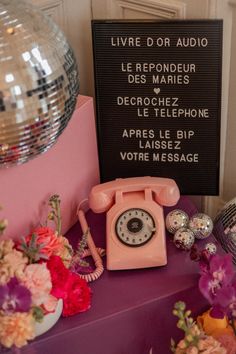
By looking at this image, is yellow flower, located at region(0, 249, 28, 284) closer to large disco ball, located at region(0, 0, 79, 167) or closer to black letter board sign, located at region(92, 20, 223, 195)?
large disco ball, located at region(0, 0, 79, 167)

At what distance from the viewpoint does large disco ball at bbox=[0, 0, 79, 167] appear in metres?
0.92

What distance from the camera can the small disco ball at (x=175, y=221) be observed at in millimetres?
1347

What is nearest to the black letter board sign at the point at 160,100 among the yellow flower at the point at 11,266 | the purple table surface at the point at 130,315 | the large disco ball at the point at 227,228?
the large disco ball at the point at 227,228

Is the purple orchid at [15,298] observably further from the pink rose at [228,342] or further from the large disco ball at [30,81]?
the pink rose at [228,342]

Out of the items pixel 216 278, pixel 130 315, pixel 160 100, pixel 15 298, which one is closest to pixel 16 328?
pixel 15 298

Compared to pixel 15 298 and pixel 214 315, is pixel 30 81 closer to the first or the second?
pixel 15 298

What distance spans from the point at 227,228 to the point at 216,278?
0.93 feet

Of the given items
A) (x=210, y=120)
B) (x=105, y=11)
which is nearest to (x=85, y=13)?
(x=105, y=11)

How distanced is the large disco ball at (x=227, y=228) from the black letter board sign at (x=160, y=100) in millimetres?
118

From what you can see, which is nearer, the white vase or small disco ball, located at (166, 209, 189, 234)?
the white vase

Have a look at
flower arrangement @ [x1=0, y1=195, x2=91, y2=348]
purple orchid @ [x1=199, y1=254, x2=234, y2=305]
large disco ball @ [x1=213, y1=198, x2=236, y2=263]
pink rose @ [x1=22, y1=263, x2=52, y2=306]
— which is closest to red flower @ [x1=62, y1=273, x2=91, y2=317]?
flower arrangement @ [x1=0, y1=195, x2=91, y2=348]

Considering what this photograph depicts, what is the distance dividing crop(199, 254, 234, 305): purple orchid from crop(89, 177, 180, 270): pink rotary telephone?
6.2 inches

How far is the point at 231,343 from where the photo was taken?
115cm

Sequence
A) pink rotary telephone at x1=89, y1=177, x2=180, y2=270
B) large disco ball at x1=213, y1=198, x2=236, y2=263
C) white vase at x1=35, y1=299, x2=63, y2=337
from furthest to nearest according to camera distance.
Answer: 1. large disco ball at x1=213, y1=198, x2=236, y2=263
2. pink rotary telephone at x1=89, y1=177, x2=180, y2=270
3. white vase at x1=35, y1=299, x2=63, y2=337
